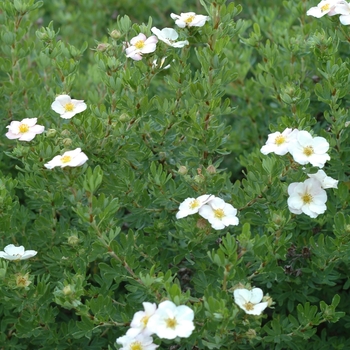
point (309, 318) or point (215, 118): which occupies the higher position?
point (215, 118)

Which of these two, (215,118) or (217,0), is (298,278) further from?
(217,0)

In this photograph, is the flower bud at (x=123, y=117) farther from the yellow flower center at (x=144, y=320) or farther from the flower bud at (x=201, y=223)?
the yellow flower center at (x=144, y=320)

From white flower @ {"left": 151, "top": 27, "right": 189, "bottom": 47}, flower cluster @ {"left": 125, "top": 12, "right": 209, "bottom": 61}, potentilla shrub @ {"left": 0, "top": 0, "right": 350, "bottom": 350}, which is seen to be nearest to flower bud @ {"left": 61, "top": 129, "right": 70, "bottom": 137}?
potentilla shrub @ {"left": 0, "top": 0, "right": 350, "bottom": 350}

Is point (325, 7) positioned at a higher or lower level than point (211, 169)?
higher

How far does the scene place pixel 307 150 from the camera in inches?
83.2

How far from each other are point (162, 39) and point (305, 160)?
0.68m

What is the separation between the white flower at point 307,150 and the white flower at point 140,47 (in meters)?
0.62

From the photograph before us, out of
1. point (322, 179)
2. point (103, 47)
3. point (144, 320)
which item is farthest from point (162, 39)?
point (144, 320)

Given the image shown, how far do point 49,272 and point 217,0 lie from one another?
1.16 metres

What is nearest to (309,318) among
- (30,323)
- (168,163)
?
(168,163)

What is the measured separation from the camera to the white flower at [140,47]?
2.40 meters

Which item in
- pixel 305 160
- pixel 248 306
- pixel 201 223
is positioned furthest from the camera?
pixel 201 223

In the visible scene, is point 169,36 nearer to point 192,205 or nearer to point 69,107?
point 69,107

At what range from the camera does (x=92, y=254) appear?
2.28 metres
